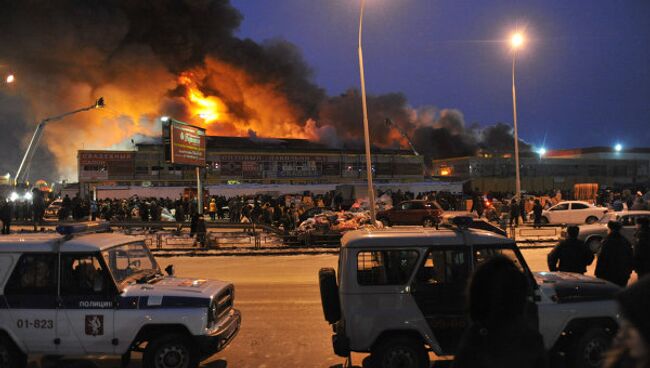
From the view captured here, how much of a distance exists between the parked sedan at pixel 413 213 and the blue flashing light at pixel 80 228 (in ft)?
63.1

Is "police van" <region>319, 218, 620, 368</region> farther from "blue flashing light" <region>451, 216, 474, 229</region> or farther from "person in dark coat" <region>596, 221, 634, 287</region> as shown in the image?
"person in dark coat" <region>596, 221, 634, 287</region>

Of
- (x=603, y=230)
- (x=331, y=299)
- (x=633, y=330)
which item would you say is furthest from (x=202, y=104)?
(x=633, y=330)

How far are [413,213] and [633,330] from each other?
2351cm

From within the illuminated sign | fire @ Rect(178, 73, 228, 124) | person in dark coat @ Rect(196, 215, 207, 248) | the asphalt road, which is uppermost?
fire @ Rect(178, 73, 228, 124)

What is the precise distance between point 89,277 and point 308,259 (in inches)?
452

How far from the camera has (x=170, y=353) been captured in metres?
5.47

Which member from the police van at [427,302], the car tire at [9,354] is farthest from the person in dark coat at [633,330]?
the car tire at [9,354]

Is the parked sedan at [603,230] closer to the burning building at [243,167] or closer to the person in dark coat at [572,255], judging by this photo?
the person in dark coat at [572,255]

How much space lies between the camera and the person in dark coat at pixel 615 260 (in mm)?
6820

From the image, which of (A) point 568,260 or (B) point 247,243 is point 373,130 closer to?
(B) point 247,243

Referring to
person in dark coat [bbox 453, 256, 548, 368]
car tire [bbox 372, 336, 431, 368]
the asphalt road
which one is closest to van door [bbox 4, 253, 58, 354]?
the asphalt road

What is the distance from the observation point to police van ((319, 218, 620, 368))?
17.0 ft

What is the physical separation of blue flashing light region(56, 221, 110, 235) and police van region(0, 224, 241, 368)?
0.54ft

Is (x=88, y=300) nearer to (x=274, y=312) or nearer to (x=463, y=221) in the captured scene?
(x=274, y=312)
